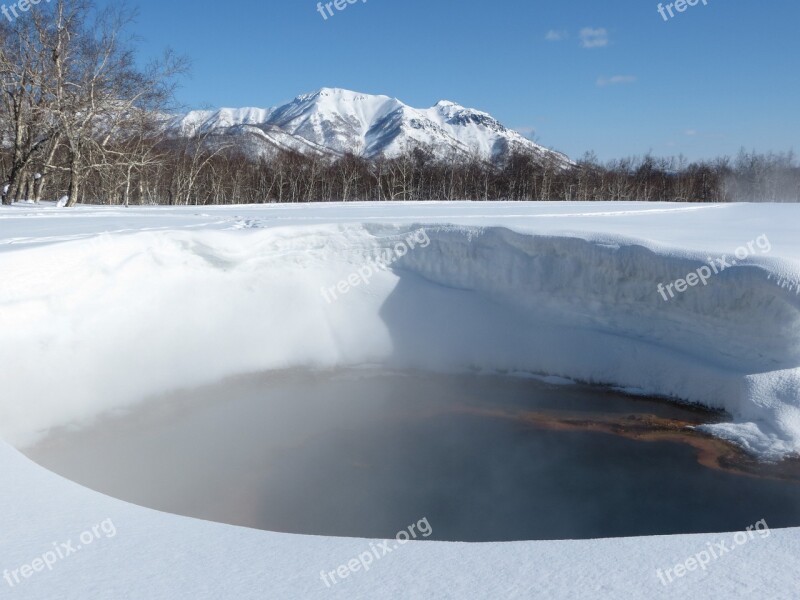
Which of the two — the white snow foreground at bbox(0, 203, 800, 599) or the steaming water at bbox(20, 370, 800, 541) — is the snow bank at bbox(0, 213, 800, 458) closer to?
the white snow foreground at bbox(0, 203, 800, 599)

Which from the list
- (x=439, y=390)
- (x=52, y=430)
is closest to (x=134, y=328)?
(x=52, y=430)

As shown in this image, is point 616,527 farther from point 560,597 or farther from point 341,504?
point 560,597

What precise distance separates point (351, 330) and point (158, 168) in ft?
73.9

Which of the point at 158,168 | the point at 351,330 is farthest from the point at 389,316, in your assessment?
the point at 158,168

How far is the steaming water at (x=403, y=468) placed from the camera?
14.0ft

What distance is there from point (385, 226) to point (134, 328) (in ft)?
12.2

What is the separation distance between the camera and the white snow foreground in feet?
7.01

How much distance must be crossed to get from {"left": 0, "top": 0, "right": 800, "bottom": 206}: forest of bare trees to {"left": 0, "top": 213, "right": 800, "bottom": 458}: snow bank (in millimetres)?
8690

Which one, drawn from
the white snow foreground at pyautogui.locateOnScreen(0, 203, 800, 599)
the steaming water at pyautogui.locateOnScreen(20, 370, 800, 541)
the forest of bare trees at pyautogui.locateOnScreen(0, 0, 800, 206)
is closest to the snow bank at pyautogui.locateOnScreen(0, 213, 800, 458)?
the white snow foreground at pyautogui.locateOnScreen(0, 203, 800, 599)

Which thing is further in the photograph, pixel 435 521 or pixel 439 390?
pixel 439 390

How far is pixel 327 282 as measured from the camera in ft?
27.4

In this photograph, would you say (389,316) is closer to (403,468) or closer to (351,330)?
(351,330)

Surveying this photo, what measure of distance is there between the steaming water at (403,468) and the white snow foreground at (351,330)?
0.63m

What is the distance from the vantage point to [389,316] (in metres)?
8.24
